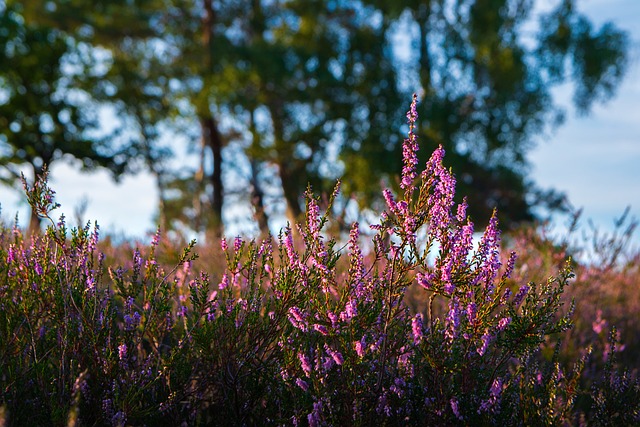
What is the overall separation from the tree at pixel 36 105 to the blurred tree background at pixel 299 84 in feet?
0.15

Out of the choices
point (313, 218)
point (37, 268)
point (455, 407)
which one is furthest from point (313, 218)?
point (37, 268)

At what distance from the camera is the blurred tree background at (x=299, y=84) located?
20.1 metres

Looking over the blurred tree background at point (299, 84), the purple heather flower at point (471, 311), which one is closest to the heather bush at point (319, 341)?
the purple heather flower at point (471, 311)

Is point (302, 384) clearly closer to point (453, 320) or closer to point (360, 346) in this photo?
point (360, 346)

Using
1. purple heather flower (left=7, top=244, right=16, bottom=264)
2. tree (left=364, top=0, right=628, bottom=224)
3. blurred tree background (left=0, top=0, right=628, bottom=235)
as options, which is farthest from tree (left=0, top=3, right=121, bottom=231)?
purple heather flower (left=7, top=244, right=16, bottom=264)

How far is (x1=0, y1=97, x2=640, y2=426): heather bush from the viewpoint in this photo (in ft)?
10.3

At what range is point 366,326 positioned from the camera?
10.5 ft

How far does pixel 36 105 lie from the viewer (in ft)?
74.4

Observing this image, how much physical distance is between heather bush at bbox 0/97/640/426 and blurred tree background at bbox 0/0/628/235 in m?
15.3

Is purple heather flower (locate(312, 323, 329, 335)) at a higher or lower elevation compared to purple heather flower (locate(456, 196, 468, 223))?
lower

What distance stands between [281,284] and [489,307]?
0.98m

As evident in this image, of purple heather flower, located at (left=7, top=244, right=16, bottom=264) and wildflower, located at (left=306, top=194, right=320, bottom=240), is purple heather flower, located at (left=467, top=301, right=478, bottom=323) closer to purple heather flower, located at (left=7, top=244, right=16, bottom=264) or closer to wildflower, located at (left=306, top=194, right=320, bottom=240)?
wildflower, located at (left=306, top=194, right=320, bottom=240)

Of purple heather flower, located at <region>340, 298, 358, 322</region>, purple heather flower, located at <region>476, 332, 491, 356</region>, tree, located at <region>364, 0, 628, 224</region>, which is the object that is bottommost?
purple heather flower, located at <region>476, 332, 491, 356</region>

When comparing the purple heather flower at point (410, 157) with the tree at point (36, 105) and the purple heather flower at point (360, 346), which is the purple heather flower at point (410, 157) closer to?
the purple heather flower at point (360, 346)
